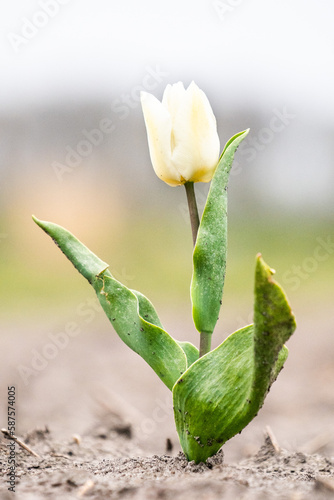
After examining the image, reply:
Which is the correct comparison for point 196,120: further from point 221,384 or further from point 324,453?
point 324,453

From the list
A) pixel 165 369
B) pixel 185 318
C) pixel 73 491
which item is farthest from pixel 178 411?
pixel 185 318

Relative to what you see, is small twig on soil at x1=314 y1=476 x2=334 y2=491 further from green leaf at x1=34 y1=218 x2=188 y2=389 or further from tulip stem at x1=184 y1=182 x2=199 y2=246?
tulip stem at x1=184 y1=182 x2=199 y2=246

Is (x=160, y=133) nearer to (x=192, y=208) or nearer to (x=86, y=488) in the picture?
(x=192, y=208)

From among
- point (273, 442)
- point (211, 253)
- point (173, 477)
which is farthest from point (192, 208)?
point (273, 442)

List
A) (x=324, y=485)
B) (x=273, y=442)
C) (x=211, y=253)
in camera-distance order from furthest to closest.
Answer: (x=273, y=442), (x=211, y=253), (x=324, y=485)

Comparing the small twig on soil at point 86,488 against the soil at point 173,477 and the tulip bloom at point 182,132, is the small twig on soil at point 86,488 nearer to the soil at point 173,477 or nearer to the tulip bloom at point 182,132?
the soil at point 173,477

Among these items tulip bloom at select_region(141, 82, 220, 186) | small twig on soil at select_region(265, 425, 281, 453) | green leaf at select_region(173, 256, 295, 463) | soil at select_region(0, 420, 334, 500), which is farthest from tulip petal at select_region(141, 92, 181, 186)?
small twig on soil at select_region(265, 425, 281, 453)

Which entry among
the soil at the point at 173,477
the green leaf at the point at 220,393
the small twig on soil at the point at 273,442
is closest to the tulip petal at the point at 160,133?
the green leaf at the point at 220,393
